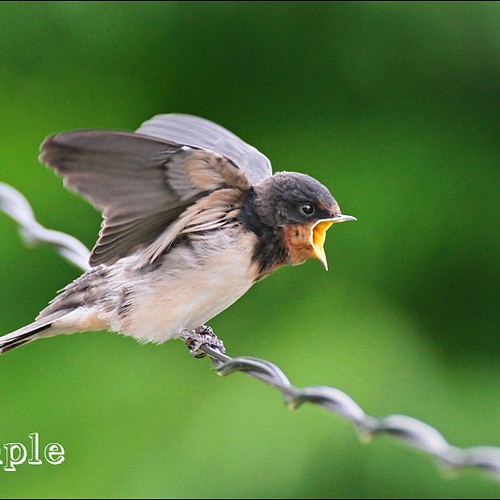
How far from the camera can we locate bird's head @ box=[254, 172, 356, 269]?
2.26 m

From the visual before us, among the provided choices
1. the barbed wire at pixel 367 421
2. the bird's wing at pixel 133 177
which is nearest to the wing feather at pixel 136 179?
the bird's wing at pixel 133 177

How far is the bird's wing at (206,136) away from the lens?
2.57 metres

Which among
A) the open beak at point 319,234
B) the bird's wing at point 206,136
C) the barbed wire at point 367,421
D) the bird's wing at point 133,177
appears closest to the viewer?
the barbed wire at point 367,421

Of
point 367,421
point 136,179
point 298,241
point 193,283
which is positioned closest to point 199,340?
point 193,283

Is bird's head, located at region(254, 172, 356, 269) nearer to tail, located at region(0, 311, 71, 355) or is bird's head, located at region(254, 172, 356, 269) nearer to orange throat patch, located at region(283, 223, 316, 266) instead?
orange throat patch, located at region(283, 223, 316, 266)

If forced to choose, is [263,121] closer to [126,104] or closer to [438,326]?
[126,104]

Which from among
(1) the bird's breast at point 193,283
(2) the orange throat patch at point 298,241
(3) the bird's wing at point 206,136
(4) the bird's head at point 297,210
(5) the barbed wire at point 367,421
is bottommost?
(5) the barbed wire at point 367,421

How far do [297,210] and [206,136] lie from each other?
396 mm

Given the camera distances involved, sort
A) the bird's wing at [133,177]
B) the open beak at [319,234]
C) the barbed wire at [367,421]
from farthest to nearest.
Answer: the open beak at [319,234]
the bird's wing at [133,177]
the barbed wire at [367,421]

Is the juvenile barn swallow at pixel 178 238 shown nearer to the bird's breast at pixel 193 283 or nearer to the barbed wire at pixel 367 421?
the bird's breast at pixel 193 283

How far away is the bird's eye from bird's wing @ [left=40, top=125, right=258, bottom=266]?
0.35 ft

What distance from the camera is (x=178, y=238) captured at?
2.30 m

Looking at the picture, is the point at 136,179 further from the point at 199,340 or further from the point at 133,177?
the point at 199,340

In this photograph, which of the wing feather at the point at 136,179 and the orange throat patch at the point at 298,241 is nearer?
the wing feather at the point at 136,179
